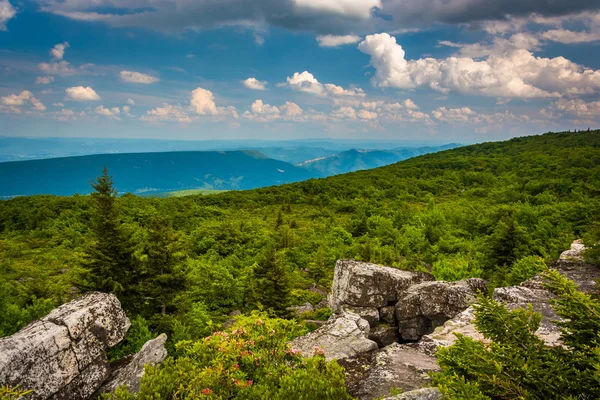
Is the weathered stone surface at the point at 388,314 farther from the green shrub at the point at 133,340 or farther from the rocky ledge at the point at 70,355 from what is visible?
the green shrub at the point at 133,340

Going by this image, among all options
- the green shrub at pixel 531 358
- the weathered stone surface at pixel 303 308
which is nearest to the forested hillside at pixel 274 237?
the weathered stone surface at pixel 303 308

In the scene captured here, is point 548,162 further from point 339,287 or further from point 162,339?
point 162,339

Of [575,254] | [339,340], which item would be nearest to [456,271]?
[575,254]

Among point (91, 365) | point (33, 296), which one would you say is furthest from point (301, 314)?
point (33, 296)

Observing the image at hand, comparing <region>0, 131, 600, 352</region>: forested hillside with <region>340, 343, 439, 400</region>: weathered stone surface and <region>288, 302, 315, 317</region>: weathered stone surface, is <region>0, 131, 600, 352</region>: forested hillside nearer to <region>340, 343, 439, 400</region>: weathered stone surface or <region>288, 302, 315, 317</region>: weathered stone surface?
<region>288, 302, 315, 317</region>: weathered stone surface

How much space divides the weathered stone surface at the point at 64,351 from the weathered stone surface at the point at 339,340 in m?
6.58

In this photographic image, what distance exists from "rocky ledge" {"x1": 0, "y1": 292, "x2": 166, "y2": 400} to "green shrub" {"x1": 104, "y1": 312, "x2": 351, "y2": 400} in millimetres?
3829

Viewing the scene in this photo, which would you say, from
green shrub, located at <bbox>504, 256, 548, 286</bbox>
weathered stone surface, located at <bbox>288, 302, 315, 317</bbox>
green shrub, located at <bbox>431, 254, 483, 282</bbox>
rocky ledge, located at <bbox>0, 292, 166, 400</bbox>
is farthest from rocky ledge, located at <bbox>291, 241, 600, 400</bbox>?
rocky ledge, located at <bbox>0, 292, 166, 400</bbox>

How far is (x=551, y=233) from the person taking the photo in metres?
24.7

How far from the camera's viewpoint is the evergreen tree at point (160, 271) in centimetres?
1563

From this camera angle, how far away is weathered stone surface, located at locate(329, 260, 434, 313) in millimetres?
15797

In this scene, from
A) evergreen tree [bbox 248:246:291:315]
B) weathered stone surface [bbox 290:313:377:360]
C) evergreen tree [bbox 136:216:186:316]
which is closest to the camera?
weathered stone surface [bbox 290:313:377:360]

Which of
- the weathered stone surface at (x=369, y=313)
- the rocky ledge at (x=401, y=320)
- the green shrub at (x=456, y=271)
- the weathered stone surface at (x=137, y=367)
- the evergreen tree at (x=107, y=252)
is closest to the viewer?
the rocky ledge at (x=401, y=320)

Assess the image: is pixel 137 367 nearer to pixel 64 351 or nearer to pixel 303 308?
pixel 64 351
